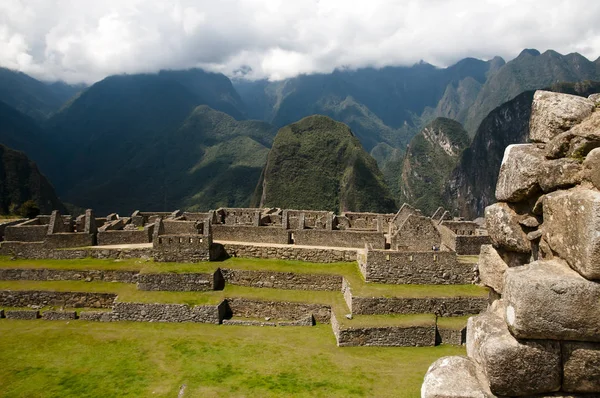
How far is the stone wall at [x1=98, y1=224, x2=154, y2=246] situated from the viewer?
24062 millimetres

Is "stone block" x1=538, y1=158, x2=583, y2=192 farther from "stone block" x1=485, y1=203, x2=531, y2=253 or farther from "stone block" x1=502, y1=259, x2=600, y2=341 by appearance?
"stone block" x1=502, y1=259, x2=600, y2=341

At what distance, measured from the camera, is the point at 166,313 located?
18219 mm

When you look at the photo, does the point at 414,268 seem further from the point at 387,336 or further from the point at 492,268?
the point at 492,268

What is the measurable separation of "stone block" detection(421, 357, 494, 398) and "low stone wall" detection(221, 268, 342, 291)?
15.6 meters

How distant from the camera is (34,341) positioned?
16.5m

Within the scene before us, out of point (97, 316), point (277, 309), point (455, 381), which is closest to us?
point (455, 381)

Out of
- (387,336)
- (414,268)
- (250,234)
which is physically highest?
(250,234)

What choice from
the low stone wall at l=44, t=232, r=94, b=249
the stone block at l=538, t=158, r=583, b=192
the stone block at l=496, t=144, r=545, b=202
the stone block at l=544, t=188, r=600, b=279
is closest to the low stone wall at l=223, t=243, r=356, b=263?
the low stone wall at l=44, t=232, r=94, b=249

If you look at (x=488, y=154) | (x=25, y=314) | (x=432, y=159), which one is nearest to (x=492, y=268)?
(x=25, y=314)

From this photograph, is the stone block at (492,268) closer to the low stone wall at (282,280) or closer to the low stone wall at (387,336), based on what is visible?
the low stone wall at (387,336)

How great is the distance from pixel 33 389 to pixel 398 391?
1106 cm

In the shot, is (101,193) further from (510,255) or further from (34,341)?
(510,255)

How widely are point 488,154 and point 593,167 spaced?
147 metres

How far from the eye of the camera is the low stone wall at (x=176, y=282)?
19516 mm
